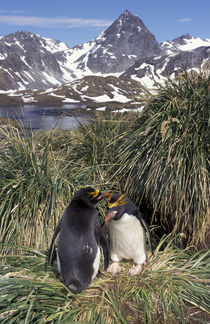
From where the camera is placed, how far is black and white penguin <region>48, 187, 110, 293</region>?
2.86m

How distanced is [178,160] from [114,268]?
4.96 ft

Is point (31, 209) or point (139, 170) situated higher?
point (139, 170)

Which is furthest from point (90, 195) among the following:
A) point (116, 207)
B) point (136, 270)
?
point (136, 270)

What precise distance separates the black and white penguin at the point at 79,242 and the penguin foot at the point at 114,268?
46 centimetres

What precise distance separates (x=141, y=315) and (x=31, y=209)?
178 centimetres

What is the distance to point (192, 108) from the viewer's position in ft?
13.3

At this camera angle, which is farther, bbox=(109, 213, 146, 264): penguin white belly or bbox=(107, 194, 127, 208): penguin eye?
bbox=(109, 213, 146, 264): penguin white belly

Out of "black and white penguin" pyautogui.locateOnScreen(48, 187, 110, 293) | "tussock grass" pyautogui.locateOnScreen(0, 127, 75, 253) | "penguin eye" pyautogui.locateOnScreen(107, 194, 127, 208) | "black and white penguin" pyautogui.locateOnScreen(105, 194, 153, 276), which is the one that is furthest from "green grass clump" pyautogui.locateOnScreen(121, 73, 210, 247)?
"black and white penguin" pyautogui.locateOnScreen(48, 187, 110, 293)

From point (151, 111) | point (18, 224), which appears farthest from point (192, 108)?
point (18, 224)

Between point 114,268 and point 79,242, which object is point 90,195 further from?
point 114,268

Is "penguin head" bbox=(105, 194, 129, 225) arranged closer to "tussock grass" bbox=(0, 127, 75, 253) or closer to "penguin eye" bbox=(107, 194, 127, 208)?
"penguin eye" bbox=(107, 194, 127, 208)

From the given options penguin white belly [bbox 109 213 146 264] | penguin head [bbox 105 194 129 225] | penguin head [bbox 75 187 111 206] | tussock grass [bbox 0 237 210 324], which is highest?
penguin head [bbox 75 187 111 206]

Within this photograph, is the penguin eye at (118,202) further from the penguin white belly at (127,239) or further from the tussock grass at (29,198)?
the tussock grass at (29,198)

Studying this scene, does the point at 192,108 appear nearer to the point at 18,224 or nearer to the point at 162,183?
the point at 162,183
